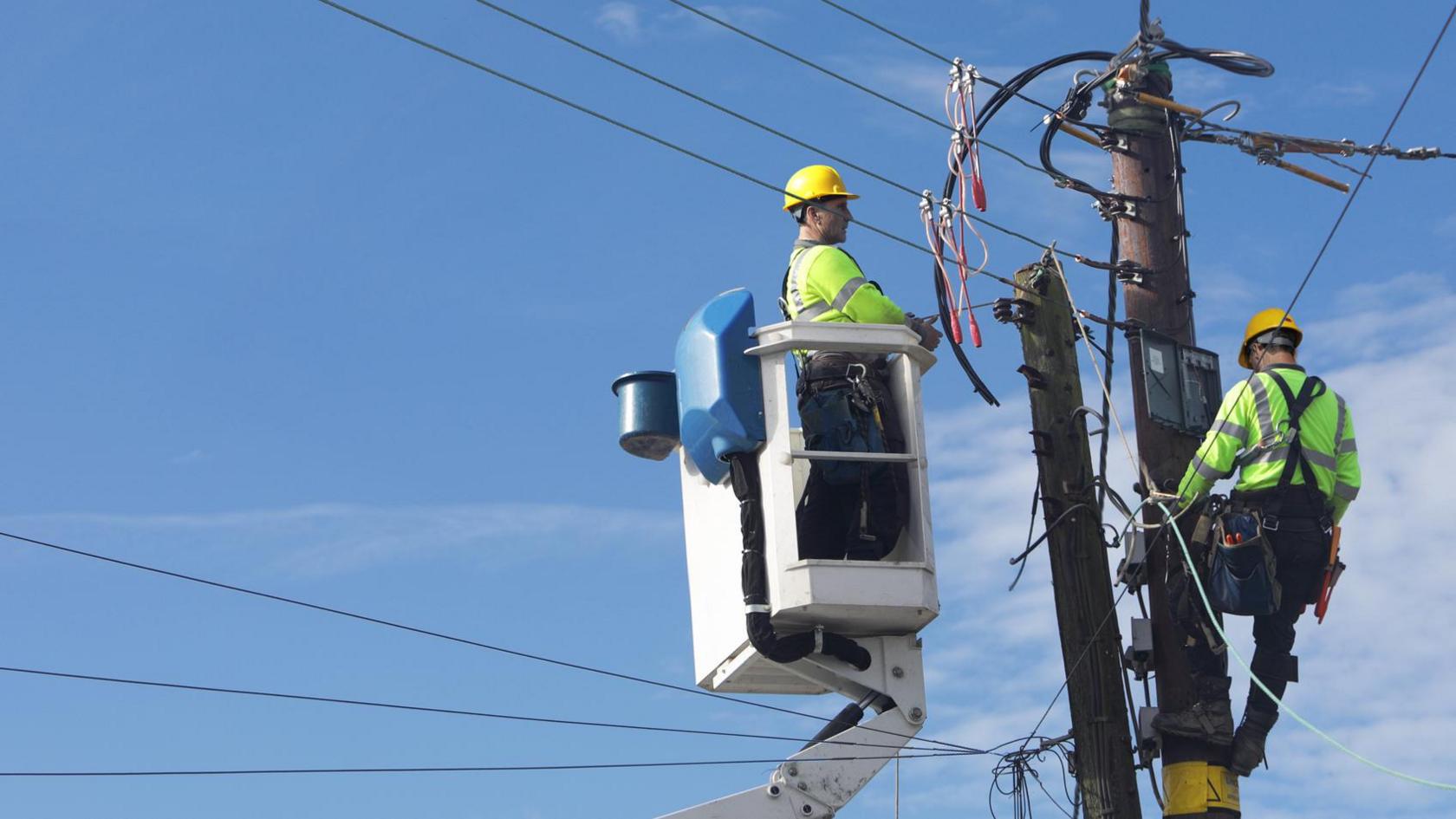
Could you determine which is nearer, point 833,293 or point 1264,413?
point 833,293

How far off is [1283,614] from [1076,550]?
1054mm

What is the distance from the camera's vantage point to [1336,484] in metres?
11.0

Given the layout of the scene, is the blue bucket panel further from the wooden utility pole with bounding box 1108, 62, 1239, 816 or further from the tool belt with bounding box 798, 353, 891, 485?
the wooden utility pole with bounding box 1108, 62, 1239, 816

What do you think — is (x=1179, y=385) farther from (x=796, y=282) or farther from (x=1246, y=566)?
(x=796, y=282)

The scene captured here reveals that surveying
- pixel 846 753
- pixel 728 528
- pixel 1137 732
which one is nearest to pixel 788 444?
pixel 728 528

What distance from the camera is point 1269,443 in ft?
35.6

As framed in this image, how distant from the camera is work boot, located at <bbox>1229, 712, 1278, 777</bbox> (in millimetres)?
11070

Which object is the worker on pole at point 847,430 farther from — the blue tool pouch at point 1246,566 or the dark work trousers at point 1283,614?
the dark work trousers at point 1283,614

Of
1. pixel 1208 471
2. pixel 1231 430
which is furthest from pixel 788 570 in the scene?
pixel 1231 430

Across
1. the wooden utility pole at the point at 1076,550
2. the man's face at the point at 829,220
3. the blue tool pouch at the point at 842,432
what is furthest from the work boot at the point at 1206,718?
the man's face at the point at 829,220

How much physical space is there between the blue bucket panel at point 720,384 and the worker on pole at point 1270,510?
7.55 ft

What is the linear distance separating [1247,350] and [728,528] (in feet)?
9.51

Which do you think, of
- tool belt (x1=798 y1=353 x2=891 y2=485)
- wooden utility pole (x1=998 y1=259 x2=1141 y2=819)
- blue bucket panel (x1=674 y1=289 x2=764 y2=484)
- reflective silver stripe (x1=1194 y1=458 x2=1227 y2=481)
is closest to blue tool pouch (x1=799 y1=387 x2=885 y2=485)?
tool belt (x1=798 y1=353 x2=891 y2=485)

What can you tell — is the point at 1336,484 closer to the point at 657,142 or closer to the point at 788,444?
the point at 788,444
